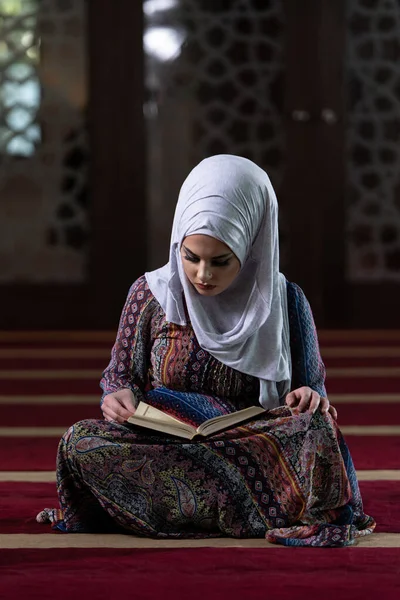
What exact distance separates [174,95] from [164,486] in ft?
16.4

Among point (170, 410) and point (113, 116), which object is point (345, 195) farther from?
point (170, 410)

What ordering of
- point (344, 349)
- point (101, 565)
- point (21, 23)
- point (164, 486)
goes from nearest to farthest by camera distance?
1. point (101, 565)
2. point (164, 486)
3. point (344, 349)
4. point (21, 23)

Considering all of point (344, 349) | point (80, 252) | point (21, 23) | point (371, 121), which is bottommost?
point (344, 349)

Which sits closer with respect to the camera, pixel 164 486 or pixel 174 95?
pixel 164 486

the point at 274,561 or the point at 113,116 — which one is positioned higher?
the point at 113,116

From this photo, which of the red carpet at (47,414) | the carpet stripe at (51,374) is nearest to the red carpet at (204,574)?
the red carpet at (47,414)

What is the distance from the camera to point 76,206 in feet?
22.6

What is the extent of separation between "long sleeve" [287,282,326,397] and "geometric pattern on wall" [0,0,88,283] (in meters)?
4.60

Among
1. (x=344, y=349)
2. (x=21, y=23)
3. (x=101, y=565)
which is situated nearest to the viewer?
(x=101, y=565)

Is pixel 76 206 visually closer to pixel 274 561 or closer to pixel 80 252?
pixel 80 252

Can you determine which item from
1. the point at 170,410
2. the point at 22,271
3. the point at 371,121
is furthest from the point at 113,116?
the point at 170,410

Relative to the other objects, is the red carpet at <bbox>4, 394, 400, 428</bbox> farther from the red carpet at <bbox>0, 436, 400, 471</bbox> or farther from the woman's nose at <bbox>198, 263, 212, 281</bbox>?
the woman's nose at <bbox>198, 263, 212, 281</bbox>

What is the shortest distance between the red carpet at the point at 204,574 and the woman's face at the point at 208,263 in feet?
1.47

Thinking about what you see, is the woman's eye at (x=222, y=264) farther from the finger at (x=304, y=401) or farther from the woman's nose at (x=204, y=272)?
the finger at (x=304, y=401)
